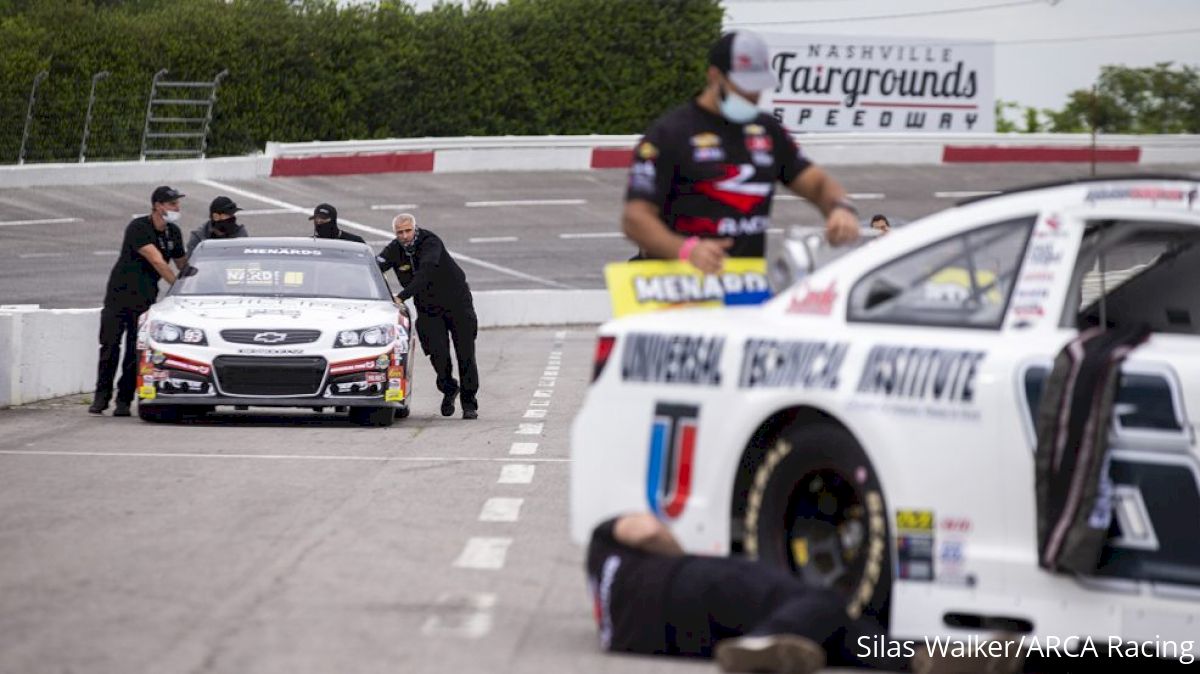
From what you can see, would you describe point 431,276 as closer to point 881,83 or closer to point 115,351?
point 115,351

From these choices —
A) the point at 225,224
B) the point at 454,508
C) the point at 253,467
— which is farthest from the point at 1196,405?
the point at 225,224

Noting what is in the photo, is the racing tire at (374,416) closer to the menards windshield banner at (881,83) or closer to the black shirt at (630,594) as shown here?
the black shirt at (630,594)

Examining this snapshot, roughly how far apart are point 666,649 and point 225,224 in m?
13.2

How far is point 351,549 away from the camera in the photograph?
9.56 m

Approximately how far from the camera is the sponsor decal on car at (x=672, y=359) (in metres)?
7.49

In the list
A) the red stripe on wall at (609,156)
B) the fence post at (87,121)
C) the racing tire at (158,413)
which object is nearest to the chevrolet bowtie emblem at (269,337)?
the racing tire at (158,413)

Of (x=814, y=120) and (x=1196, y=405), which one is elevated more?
(x=814, y=120)

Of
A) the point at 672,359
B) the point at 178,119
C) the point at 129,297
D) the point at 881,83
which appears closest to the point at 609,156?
the point at 178,119

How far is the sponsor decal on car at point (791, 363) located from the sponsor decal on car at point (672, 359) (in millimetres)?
118

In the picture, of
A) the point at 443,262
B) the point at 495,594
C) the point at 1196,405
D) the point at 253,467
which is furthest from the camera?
the point at 443,262

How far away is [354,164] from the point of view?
52906mm

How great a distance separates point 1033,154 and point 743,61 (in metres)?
51.6

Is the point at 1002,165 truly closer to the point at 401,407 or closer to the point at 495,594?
the point at 401,407

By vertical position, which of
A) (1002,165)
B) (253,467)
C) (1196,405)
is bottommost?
(253,467)
